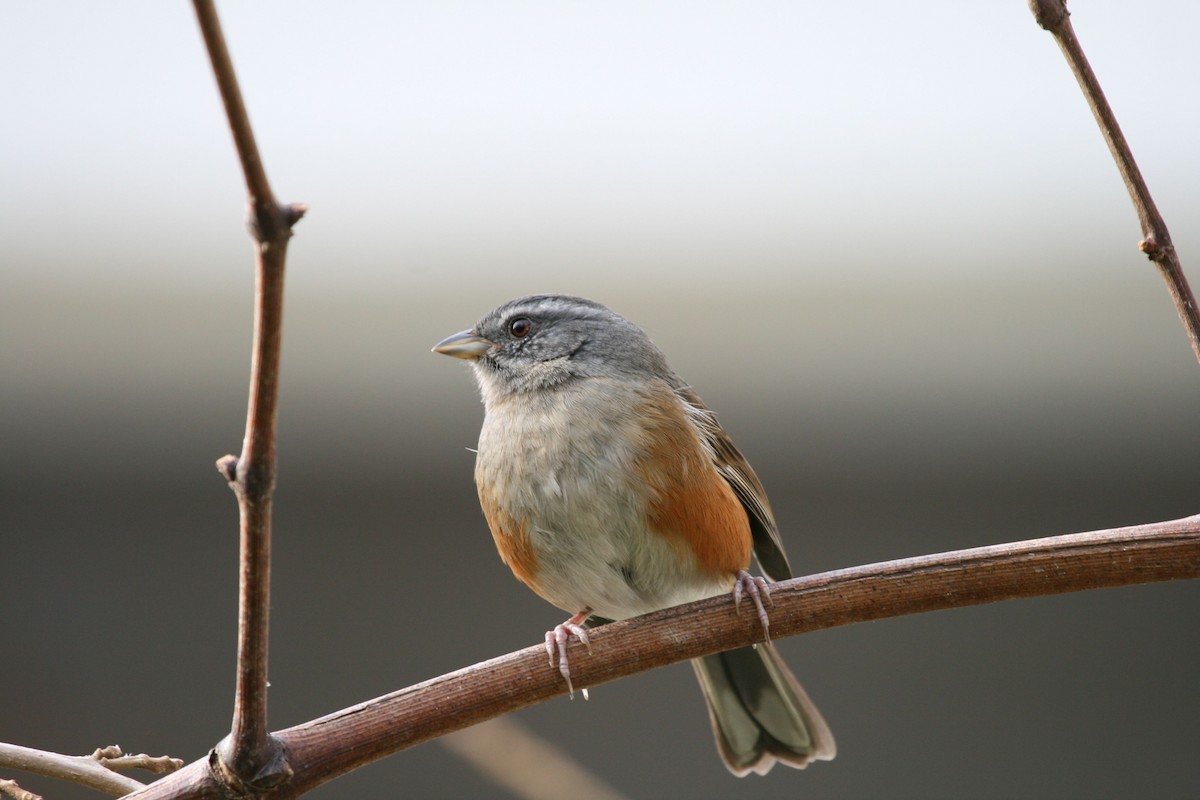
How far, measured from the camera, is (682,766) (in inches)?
231

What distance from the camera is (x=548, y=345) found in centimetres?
437

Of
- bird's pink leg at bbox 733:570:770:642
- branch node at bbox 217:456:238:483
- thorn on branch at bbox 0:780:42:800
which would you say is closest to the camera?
branch node at bbox 217:456:238:483

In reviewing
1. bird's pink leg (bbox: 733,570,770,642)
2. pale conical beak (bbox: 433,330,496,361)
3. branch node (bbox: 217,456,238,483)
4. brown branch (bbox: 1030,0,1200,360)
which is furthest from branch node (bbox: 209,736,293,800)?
pale conical beak (bbox: 433,330,496,361)

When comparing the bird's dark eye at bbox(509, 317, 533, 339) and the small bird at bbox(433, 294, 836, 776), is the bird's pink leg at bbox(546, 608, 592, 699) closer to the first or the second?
the small bird at bbox(433, 294, 836, 776)

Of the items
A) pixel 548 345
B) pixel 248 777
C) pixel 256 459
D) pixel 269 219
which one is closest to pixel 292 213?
pixel 269 219

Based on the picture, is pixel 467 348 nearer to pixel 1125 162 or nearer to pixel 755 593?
pixel 755 593

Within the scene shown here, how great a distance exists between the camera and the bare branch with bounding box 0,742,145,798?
214cm

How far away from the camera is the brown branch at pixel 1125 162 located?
213 centimetres

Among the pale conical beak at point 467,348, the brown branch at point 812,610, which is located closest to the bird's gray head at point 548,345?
the pale conical beak at point 467,348

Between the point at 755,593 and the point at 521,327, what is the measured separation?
6.07 ft

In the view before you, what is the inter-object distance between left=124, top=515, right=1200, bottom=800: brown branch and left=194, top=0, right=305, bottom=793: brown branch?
0.11 m

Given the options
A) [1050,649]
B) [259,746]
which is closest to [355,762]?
[259,746]

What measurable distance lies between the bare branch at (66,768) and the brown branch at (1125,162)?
2159mm

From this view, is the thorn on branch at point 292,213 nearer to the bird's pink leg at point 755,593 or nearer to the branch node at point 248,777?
the branch node at point 248,777
